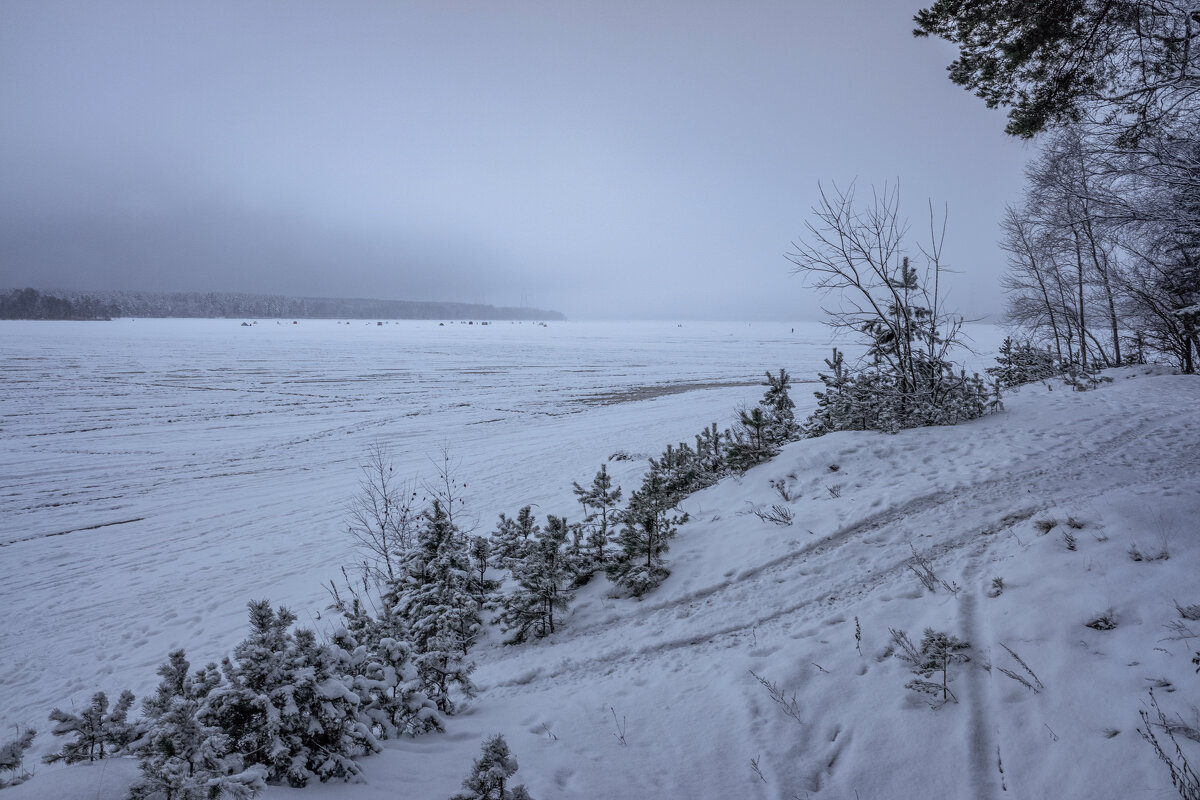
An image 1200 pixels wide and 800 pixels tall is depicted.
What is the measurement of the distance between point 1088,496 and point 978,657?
3319 millimetres

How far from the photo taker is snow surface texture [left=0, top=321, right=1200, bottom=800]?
306cm

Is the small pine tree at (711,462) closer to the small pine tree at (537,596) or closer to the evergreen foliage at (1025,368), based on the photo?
the small pine tree at (537,596)

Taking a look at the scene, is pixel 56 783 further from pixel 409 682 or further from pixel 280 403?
pixel 280 403

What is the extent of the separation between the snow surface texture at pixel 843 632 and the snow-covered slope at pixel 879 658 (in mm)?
19

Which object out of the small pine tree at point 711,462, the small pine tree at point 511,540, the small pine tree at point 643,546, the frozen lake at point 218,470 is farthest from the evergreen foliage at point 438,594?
the small pine tree at point 711,462

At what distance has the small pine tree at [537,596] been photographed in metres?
5.91

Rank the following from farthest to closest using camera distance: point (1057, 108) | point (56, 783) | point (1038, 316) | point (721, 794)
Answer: point (1038, 316) < point (1057, 108) < point (721, 794) < point (56, 783)

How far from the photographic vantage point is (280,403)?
25.4 meters

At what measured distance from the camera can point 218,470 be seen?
51.3 ft

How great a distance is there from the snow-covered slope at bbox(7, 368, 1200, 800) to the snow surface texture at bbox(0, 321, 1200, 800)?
0.02 m

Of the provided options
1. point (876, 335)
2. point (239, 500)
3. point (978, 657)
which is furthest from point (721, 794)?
point (239, 500)

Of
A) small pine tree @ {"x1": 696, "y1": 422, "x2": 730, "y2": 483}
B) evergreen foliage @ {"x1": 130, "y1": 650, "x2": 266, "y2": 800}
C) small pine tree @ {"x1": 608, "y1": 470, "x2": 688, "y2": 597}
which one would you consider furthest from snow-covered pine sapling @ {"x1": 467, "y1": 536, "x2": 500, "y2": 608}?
small pine tree @ {"x1": 696, "y1": 422, "x2": 730, "y2": 483}

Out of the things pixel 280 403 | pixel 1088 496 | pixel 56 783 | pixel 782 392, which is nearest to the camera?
pixel 56 783

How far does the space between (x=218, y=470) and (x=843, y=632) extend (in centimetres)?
1769
